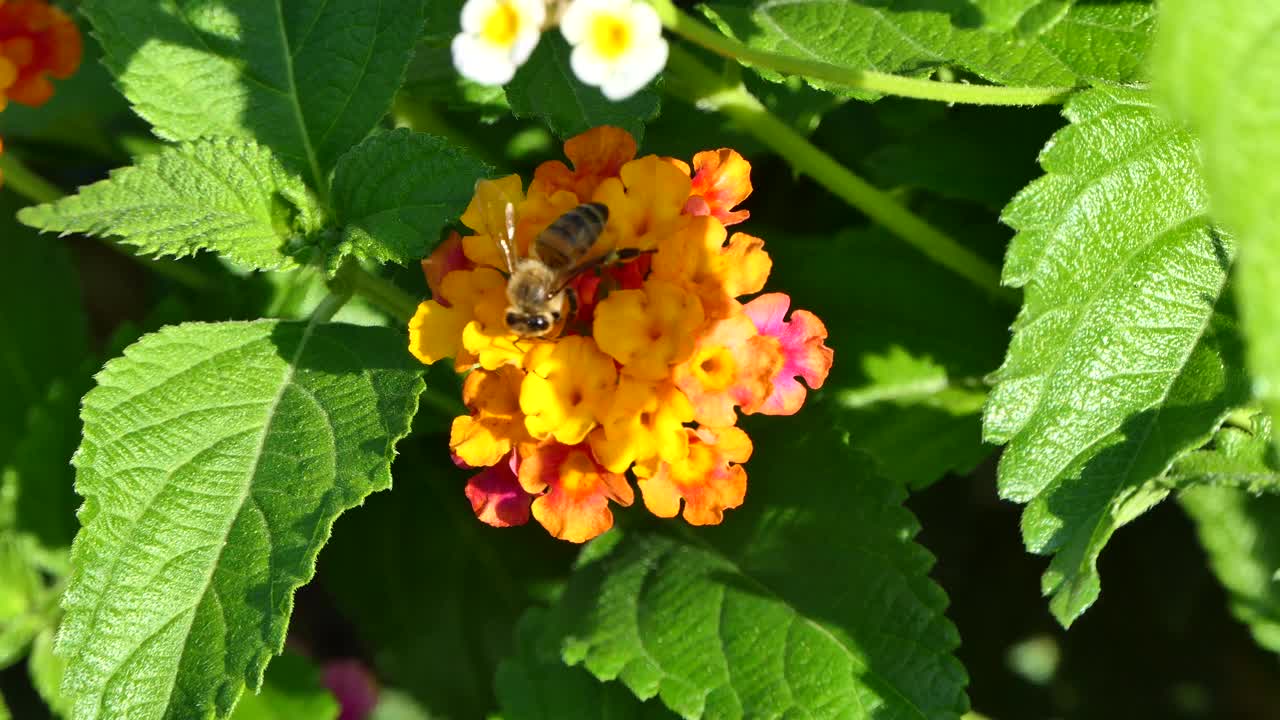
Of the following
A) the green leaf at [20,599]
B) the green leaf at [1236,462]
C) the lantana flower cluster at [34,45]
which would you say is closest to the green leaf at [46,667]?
the green leaf at [20,599]

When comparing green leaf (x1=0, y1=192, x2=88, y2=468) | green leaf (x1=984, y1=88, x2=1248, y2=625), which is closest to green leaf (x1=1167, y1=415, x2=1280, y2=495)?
green leaf (x1=984, y1=88, x2=1248, y2=625)

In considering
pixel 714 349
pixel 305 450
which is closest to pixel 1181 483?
pixel 714 349

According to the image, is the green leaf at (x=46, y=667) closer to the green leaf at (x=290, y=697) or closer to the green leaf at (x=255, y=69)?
the green leaf at (x=290, y=697)

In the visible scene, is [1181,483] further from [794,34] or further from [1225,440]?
[794,34]

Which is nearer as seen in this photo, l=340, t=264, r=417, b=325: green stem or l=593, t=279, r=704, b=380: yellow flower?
l=593, t=279, r=704, b=380: yellow flower

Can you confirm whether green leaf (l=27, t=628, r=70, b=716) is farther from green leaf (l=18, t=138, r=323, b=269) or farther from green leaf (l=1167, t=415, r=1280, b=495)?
green leaf (l=1167, t=415, r=1280, b=495)
